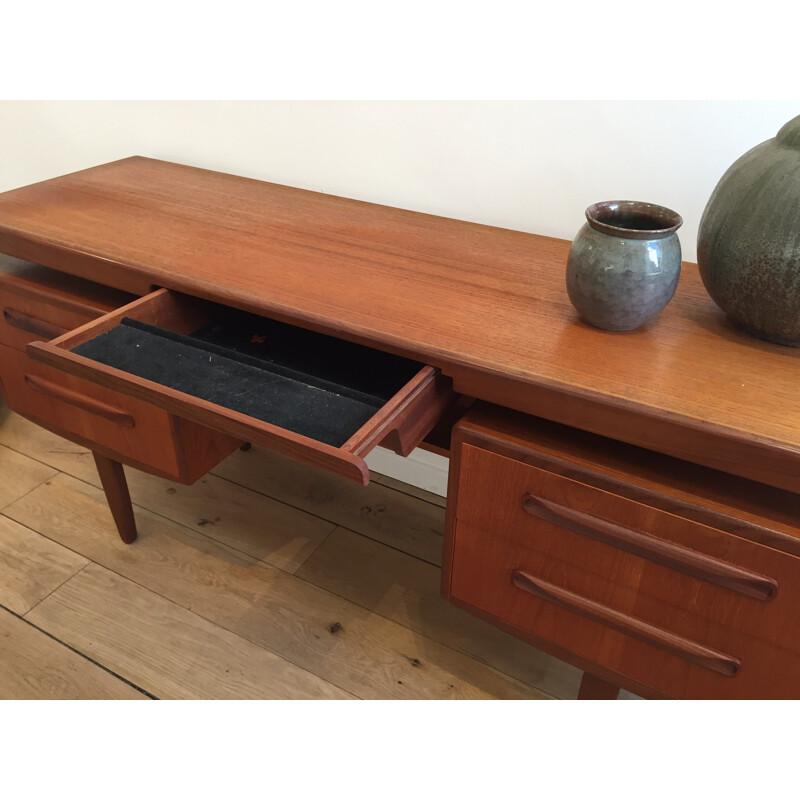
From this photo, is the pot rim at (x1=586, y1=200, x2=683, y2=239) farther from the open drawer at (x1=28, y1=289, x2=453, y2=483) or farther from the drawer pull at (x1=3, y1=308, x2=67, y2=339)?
the drawer pull at (x1=3, y1=308, x2=67, y2=339)

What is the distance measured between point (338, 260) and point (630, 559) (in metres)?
0.57

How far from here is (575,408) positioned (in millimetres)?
755

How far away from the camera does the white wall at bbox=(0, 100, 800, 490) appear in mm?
1026

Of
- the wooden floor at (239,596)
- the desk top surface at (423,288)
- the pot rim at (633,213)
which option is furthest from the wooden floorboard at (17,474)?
the pot rim at (633,213)

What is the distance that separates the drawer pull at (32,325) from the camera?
118 cm

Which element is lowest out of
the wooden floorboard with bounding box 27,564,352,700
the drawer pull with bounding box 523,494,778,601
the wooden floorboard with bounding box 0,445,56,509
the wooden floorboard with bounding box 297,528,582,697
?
the wooden floorboard with bounding box 297,528,582,697

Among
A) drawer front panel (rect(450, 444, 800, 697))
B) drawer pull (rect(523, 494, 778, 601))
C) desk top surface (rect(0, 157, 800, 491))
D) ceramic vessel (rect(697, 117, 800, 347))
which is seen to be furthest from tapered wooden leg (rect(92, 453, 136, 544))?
ceramic vessel (rect(697, 117, 800, 347))

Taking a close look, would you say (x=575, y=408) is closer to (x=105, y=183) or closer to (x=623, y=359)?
(x=623, y=359)

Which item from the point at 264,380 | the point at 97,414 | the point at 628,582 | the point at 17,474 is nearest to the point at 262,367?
the point at 264,380

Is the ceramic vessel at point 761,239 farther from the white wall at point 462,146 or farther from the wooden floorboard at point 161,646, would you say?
the wooden floorboard at point 161,646

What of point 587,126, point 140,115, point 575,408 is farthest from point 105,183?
point 575,408

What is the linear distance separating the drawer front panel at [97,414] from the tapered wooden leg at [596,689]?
0.67 meters

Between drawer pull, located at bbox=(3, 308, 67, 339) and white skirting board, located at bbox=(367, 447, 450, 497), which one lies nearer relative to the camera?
drawer pull, located at bbox=(3, 308, 67, 339)

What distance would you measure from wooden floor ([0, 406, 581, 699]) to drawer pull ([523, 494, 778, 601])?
482 mm
